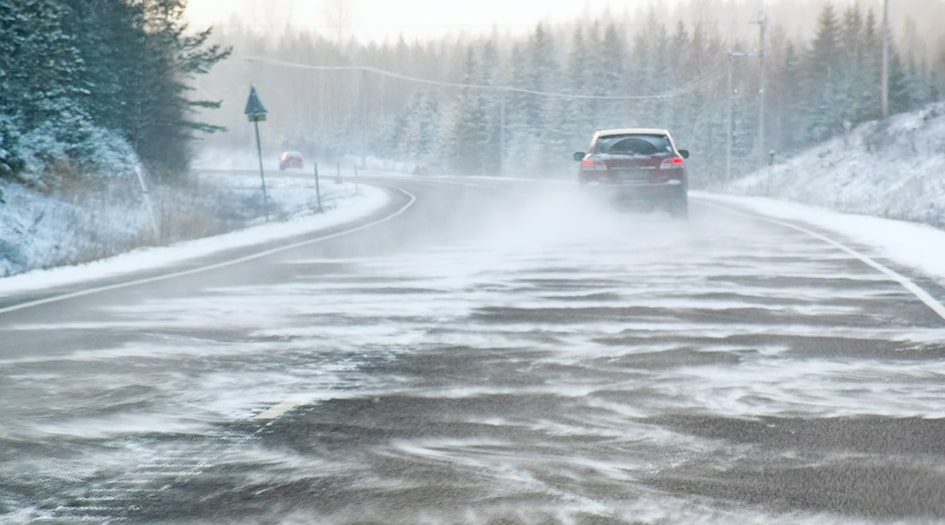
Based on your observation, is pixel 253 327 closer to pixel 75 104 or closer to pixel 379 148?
pixel 75 104

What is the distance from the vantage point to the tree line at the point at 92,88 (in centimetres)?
2752

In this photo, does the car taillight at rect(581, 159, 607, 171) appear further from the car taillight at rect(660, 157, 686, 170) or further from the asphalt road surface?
the asphalt road surface

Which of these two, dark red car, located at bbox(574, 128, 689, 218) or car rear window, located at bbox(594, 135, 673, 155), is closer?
dark red car, located at bbox(574, 128, 689, 218)

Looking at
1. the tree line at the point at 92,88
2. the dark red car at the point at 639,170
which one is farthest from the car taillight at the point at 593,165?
the tree line at the point at 92,88

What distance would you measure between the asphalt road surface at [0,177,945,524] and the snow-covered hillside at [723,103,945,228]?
28.3 metres

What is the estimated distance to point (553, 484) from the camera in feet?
17.2

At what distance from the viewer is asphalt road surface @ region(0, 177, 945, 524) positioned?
5.06 metres

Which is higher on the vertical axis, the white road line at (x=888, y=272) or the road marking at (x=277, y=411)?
the road marking at (x=277, y=411)

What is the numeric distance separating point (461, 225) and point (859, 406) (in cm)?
1980

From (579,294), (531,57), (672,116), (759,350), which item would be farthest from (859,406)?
(531,57)

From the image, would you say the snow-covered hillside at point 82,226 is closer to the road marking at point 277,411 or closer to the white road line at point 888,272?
the white road line at point 888,272

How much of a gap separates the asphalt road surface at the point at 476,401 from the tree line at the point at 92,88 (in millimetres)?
15045

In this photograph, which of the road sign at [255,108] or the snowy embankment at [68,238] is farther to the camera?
the road sign at [255,108]

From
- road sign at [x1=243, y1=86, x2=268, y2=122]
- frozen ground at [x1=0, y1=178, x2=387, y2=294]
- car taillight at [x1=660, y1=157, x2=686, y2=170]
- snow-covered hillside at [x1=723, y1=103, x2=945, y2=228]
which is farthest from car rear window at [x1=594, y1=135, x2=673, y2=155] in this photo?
snow-covered hillside at [x1=723, y1=103, x2=945, y2=228]
